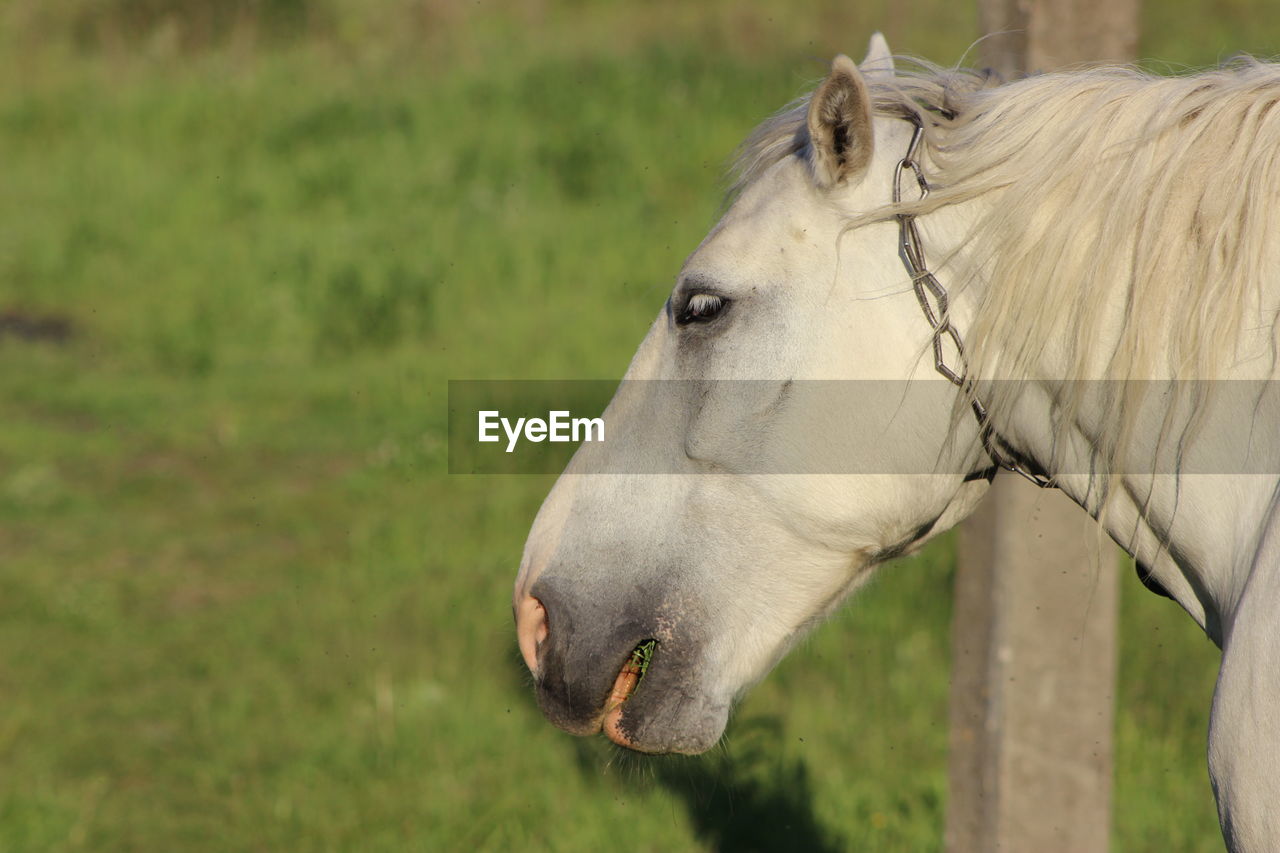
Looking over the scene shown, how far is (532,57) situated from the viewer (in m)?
10.2

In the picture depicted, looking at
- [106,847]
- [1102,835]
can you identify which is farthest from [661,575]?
[106,847]

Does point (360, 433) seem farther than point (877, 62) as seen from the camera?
Yes

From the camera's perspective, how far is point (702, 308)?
6.23 feet

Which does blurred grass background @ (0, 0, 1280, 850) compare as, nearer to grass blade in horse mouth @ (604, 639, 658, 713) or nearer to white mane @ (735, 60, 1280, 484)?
white mane @ (735, 60, 1280, 484)

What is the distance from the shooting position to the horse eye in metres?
1.89

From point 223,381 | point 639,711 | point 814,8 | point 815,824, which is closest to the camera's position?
point 639,711

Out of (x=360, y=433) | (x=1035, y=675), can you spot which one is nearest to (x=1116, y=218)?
(x=1035, y=675)

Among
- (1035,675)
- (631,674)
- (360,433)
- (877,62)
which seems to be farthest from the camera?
(360,433)

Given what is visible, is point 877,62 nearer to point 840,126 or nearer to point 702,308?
point 840,126

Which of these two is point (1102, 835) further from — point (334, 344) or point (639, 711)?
point (334, 344)

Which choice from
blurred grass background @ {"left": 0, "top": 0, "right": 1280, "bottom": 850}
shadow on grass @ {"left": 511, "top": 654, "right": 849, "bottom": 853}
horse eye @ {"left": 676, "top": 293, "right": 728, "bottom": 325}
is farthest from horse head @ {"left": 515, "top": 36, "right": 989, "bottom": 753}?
shadow on grass @ {"left": 511, "top": 654, "right": 849, "bottom": 853}

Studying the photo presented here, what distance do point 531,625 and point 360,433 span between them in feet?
14.9

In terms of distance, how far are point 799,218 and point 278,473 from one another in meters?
4.74

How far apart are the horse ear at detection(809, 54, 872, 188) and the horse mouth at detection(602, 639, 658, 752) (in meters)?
0.78
